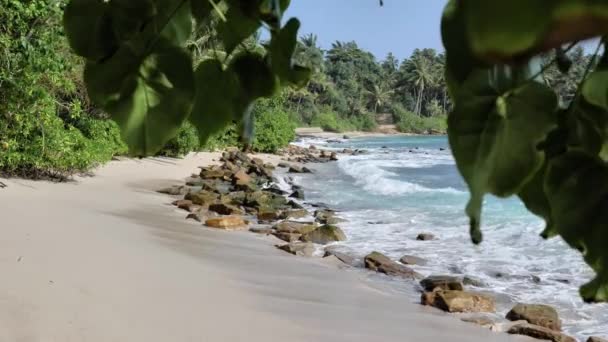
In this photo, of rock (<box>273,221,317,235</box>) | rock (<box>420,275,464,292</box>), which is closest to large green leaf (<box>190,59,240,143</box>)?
rock (<box>420,275,464,292</box>)

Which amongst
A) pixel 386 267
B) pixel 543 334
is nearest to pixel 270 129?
pixel 386 267

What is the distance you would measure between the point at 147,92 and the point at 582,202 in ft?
0.96

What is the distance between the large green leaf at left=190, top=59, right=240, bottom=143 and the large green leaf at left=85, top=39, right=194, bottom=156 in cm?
11

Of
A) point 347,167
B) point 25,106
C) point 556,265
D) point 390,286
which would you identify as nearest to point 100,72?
point 390,286

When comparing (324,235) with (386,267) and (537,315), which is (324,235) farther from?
(537,315)

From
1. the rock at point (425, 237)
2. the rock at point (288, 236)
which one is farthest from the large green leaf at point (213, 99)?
the rock at point (425, 237)

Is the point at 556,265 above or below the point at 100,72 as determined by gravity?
below

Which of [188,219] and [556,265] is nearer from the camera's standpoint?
[556,265]

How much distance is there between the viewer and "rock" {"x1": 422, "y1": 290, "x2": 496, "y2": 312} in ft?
23.5

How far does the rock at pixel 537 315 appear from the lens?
6.68 m

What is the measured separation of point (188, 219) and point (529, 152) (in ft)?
37.8

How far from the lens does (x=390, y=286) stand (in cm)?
817

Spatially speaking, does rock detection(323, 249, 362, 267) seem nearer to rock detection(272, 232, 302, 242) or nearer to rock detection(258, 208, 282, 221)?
rock detection(272, 232, 302, 242)

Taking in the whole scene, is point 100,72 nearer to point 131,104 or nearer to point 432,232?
point 131,104
